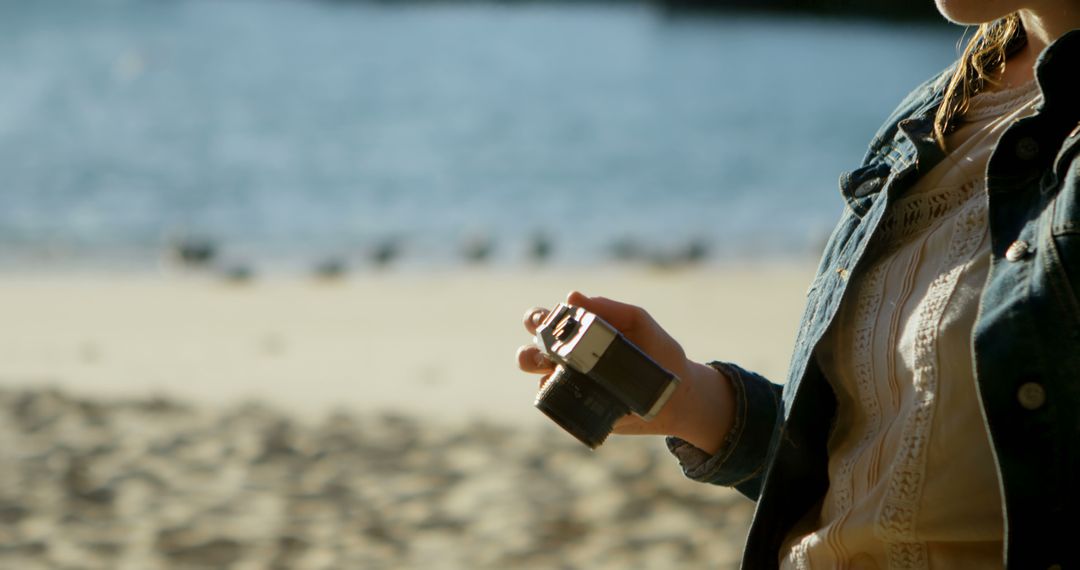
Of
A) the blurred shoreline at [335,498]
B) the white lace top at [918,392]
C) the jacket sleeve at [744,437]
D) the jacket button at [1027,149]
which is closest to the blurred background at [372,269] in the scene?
the blurred shoreline at [335,498]

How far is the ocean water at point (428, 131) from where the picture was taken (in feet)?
49.7

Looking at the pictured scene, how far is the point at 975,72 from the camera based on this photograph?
59.4 inches

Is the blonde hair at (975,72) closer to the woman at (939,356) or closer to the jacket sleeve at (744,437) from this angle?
the woman at (939,356)

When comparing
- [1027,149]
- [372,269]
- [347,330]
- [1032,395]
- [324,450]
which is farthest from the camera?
[372,269]

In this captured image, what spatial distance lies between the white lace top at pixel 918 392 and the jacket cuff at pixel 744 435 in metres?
0.15

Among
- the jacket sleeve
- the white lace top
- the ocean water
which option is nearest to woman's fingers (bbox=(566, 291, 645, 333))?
the jacket sleeve

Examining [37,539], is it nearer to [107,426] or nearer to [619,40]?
[107,426]

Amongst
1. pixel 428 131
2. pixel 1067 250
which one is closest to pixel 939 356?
pixel 1067 250

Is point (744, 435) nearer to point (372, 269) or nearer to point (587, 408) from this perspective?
point (587, 408)

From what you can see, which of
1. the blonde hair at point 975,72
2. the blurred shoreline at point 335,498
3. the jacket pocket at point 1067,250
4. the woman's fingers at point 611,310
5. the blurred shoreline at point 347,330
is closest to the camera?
the jacket pocket at point 1067,250

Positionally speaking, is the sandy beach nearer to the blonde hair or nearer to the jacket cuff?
the jacket cuff

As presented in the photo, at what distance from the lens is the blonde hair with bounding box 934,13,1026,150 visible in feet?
4.87

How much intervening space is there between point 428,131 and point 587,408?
2310cm

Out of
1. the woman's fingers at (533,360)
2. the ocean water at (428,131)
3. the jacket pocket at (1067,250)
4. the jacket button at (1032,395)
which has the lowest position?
the jacket button at (1032,395)
